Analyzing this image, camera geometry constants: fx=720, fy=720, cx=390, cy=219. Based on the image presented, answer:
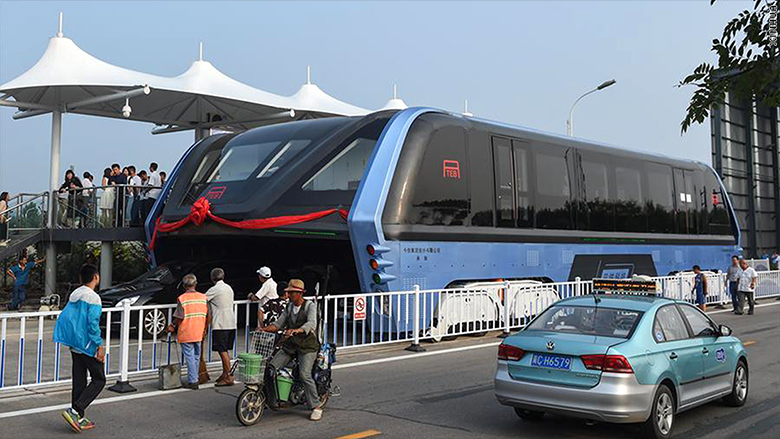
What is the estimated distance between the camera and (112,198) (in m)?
→ 19.5

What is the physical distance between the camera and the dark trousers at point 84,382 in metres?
7.30

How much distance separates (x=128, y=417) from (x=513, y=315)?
29.8ft

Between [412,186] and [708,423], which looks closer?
[708,423]

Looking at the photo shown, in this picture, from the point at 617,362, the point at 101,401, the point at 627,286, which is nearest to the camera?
the point at 617,362

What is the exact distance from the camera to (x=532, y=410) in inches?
295

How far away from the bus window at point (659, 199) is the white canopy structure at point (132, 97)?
11794 millimetres

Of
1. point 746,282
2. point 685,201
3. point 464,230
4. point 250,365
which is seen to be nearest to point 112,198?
point 464,230

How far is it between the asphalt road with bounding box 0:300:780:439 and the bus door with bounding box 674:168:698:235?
1113 centimetres

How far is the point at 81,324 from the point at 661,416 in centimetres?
588

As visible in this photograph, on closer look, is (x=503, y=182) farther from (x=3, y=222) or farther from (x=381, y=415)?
(x=3, y=222)

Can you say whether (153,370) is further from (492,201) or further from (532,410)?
(492,201)

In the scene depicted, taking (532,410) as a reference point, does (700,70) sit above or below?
above

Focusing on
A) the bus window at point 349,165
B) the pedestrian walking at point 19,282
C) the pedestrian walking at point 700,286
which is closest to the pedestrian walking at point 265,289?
the bus window at point 349,165

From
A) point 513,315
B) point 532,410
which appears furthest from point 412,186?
point 532,410
